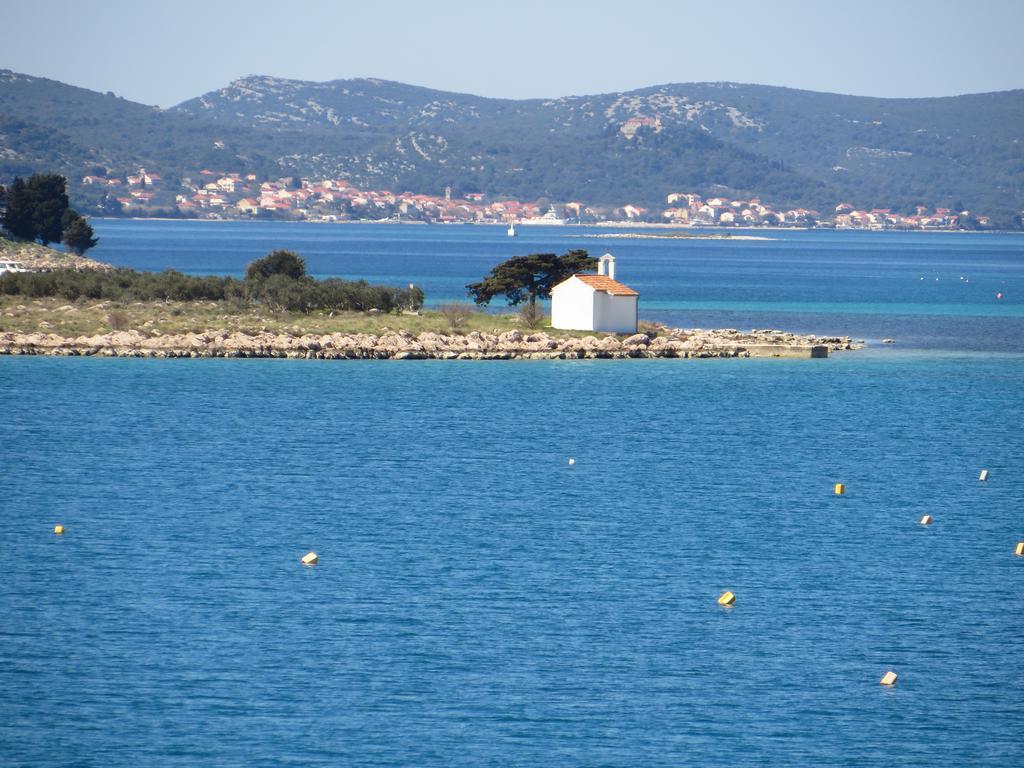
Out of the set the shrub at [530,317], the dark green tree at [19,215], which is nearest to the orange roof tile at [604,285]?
the shrub at [530,317]

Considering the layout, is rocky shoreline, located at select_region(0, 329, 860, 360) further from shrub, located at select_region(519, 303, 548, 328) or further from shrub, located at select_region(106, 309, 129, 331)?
shrub, located at select_region(519, 303, 548, 328)

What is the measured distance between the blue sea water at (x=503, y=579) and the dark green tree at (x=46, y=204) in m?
47.9

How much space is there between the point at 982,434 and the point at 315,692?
30191 mm

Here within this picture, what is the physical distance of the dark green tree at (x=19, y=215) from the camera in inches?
3787

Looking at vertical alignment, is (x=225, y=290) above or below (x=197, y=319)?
above

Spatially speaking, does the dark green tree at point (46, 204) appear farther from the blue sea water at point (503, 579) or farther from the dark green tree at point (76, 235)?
the blue sea water at point (503, 579)

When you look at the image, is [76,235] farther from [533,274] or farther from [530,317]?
[530,317]

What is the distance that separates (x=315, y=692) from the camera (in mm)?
20656

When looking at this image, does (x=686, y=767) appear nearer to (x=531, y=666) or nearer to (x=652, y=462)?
(x=531, y=666)

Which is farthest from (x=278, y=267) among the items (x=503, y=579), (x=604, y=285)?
(x=503, y=579)

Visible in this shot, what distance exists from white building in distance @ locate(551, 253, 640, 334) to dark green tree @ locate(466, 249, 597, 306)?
57.0 inches

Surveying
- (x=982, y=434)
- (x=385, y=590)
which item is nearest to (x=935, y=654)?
(x=385, y=590)

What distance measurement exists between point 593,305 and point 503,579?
37174mm

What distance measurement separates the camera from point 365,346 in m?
61.2
